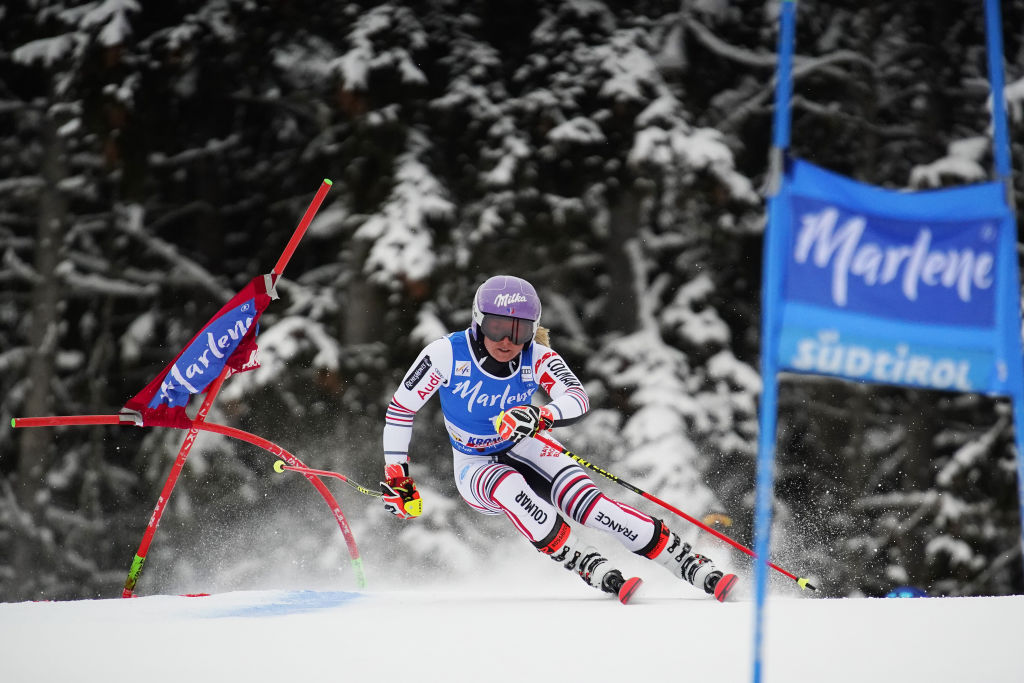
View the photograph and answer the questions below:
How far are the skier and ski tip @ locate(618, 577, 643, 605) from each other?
Result: 9 cm

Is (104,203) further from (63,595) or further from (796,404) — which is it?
(796,404)

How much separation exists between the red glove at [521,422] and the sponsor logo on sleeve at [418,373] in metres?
0.58

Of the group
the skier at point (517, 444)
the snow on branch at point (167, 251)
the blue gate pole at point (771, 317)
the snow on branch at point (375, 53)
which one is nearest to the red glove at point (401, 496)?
the skier at point (517, 444)

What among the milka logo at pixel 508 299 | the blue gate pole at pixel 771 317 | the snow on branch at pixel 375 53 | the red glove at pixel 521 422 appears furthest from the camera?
the snow on branch at pixel 375 53

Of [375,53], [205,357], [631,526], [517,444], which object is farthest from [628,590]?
[375,53]

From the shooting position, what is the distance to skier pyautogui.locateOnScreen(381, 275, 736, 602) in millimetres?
4691

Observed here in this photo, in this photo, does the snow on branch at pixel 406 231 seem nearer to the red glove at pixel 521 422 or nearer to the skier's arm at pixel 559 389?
the skier's arm at pixel 559 389

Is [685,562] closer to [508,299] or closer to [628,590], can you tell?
[628,590]

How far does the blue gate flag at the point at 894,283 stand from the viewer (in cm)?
261

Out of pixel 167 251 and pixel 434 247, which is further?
pixel 167 251

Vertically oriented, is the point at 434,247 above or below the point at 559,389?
below

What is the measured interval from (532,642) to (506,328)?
6.39 feet

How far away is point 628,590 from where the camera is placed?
440 cm

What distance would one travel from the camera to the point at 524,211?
1115 centimetres
